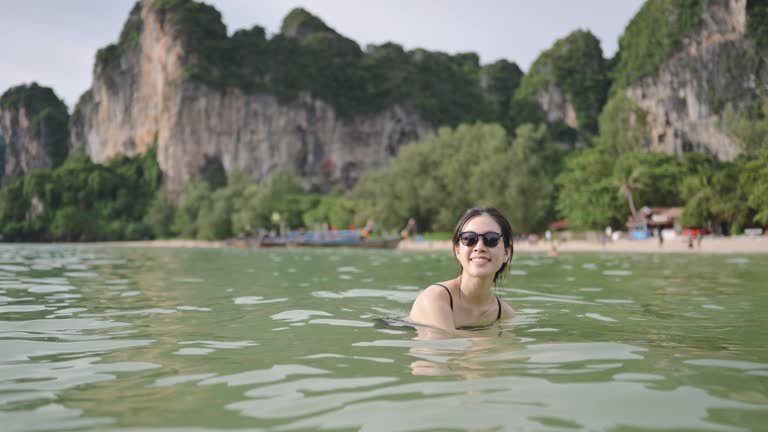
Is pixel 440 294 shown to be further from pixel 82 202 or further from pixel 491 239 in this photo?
pixel 82 202

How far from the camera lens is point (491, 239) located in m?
4.84

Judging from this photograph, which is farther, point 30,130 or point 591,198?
point 30,130

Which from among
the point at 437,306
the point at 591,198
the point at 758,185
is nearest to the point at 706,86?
the point at 591,198

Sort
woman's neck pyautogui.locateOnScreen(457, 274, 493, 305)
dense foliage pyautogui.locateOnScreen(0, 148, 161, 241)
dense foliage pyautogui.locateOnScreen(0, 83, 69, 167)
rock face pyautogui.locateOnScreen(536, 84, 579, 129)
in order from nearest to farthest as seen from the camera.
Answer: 1. woman's neck pyautogui.locateOnScreen(457, 274, 493, 305)
2. dense foliage pyautogui.locateOnScreen(0, 148, 161, 241)
3. rock face pyautogui.locateOnScreen(536, 84, 579, 129)
4. dense foliage pyautogui.locateOnScreen(0, 83, 69, 167)

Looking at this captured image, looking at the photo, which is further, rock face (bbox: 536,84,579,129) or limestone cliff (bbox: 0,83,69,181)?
limestone cliff (bbox: 0,83,69,181)

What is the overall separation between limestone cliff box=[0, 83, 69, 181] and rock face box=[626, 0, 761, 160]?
138 metres

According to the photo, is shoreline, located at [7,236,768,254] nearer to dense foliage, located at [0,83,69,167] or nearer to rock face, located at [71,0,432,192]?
rock face, located at [71,0,432,192]

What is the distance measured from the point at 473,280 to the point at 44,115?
17457 cm

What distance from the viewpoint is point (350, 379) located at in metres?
3.62

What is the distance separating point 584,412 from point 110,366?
3.03m

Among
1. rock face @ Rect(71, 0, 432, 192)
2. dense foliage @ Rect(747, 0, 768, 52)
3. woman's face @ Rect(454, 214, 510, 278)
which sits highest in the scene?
dense foliage @ Rect(747, 0, 768, 52)

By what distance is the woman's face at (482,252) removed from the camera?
4871 millimetres

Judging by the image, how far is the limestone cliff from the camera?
6088 inches

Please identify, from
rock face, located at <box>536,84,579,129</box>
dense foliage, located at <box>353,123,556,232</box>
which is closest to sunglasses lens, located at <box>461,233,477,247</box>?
dense foliage, located at <box>353,123,556,232</box>
